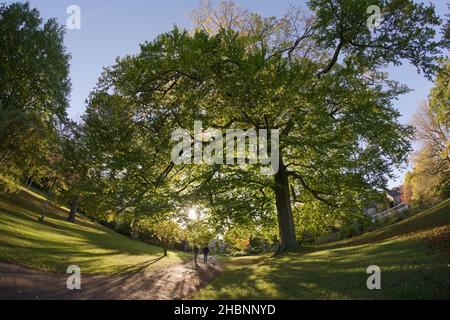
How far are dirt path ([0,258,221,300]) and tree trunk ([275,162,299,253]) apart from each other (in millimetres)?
6362

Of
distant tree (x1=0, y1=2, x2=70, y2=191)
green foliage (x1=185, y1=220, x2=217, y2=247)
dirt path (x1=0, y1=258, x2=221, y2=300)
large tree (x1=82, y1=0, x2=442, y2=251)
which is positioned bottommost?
dirt path (x1=0, y1=258, x2=221, y2=300)

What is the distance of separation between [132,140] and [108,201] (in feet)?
11.4

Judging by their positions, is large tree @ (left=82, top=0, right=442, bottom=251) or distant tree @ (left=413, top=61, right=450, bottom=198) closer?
large tree @ (left=82, top=0, right=442, bottom=251)

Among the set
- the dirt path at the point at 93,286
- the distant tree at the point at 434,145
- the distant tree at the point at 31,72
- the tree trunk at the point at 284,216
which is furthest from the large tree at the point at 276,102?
the distant tree at the point at 434,145

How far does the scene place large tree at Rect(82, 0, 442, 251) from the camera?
17984mm

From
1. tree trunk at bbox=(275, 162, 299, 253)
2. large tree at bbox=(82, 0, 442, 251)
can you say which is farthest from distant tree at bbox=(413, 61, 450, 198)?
tree trunk at bbox=(275, 162, 299, 253)

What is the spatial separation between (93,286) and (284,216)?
12702 mm

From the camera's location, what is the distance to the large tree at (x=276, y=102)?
59.0 feet

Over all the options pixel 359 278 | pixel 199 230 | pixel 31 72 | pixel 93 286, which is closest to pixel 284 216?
pixel 199 230

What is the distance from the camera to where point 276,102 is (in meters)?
18.3

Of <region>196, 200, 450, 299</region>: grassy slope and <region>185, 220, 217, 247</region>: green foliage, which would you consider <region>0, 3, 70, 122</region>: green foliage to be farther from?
<region>196, 200, 450, 299</region>: grassy slope

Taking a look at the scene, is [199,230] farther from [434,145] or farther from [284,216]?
[434,145]
